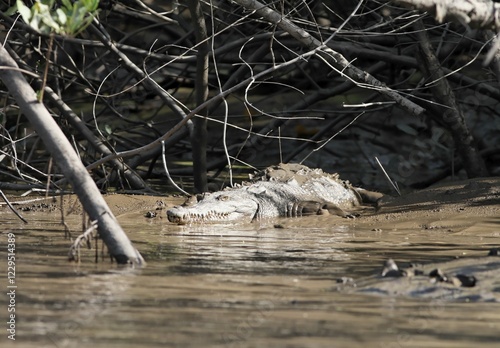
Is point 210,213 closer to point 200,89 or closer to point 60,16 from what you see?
point 200,89

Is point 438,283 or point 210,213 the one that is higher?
point 210,213

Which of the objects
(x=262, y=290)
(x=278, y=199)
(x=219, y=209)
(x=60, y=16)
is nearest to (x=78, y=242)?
(x=262, y=290)

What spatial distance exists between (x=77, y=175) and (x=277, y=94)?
7.88 meters

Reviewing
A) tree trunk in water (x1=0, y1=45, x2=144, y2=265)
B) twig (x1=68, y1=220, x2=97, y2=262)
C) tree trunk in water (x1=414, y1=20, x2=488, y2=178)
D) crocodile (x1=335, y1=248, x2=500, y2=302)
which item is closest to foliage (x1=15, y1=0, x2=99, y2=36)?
tree trunk in water (x1=0, y1=45, x2=144, y2=265)

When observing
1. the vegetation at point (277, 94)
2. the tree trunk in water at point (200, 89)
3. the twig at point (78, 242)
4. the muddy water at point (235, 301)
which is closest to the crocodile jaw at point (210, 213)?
the vegetation at point (277, 94)

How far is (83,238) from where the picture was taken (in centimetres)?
490

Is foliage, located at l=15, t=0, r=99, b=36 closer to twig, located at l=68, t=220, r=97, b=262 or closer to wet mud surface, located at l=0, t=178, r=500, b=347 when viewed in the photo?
twig, located at l=68, t=220, r=97, b=262

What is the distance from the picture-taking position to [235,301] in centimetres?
404

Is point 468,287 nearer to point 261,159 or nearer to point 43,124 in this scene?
point 43,124

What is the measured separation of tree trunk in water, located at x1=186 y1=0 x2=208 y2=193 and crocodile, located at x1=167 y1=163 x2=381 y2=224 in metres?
0.40

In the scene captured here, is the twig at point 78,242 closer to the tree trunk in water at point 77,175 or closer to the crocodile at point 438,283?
the tree trunk in water at point 77,175

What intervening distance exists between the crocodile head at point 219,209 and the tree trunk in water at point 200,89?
0.51 m

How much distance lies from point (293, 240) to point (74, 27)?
2832mm

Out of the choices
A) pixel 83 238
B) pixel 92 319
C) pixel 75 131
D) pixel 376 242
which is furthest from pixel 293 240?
pixel 75 131
